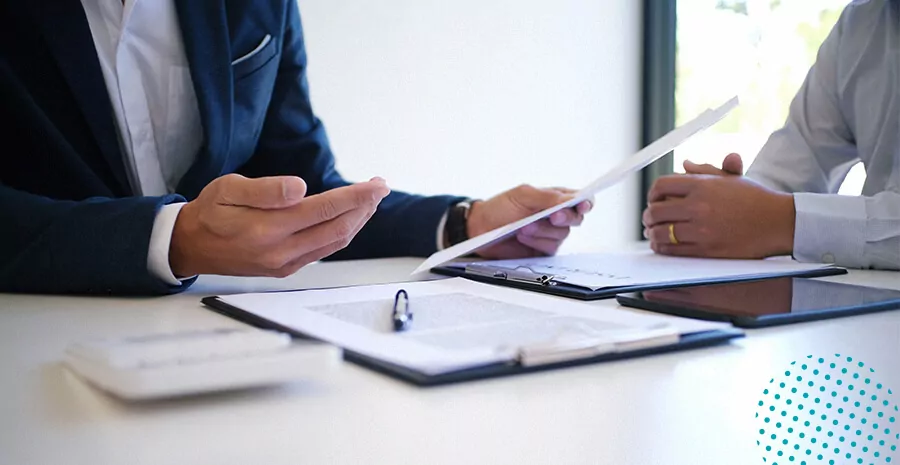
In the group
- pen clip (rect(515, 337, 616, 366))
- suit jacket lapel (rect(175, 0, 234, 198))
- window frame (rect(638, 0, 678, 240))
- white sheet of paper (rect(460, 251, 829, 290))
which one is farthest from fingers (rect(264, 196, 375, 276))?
window frame (rect(638, 0, 678, 240))

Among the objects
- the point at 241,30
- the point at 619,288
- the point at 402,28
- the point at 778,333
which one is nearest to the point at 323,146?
the point at 241,30

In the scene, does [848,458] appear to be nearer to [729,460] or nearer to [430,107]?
[729,460]

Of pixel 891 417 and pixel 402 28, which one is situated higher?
pixel 402 28

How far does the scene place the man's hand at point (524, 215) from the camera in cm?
121

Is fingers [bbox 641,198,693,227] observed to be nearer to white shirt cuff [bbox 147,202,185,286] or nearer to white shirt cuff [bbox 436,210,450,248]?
white shirt cuff [bbox 436,210,450,248]

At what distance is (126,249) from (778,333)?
2.03 feet

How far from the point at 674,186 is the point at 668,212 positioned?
0.05 meters

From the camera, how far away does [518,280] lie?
3.00 feet

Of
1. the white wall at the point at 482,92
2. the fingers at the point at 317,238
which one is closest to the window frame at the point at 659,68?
the white wall at the point at 482,92

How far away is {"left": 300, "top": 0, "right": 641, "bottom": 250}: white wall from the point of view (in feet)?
8.81

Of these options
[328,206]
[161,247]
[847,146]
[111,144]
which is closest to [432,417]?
[328,206]

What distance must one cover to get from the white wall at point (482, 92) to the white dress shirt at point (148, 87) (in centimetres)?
134

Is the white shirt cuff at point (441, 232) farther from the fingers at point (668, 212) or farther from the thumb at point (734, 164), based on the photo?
the thumb at point (734, 164)

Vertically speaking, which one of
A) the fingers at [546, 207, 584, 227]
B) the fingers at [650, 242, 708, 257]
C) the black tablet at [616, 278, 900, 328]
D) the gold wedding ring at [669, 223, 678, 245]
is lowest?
the black tablet at [616, 278, 900, 328]
